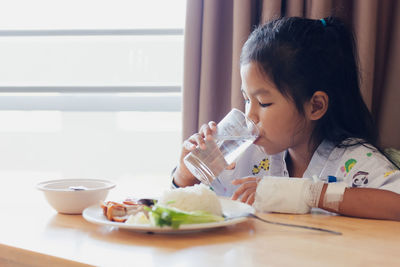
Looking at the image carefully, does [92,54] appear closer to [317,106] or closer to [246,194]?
[317,106]

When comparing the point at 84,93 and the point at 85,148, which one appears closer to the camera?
the point at 84,93

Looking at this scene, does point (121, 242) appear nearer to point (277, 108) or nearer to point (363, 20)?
point (277, 108)

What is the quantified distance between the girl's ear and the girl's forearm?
415 millimetres

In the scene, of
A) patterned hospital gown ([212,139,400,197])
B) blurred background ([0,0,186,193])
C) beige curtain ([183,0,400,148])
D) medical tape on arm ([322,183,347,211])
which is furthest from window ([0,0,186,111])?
medical tape on arm ([322,183,347,211])

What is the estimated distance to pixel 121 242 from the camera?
2.48 ft

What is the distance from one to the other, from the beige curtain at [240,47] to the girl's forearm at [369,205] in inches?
33.0

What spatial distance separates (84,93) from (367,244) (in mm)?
1949

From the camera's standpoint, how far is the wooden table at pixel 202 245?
656 mm

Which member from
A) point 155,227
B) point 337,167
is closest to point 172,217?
point 155,227

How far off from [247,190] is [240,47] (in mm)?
930

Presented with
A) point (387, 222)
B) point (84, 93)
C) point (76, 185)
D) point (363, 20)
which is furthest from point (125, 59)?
point (387, 222)

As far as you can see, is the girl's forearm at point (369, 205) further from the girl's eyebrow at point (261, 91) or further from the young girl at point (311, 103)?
the girl's eyebrow at point (261, 91)

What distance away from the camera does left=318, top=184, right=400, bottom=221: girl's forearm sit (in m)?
1.03

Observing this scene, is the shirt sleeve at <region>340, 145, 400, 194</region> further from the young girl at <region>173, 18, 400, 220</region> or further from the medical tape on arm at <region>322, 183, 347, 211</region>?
the medical tape on arm at <region>322, 183, 347, 211</region>
